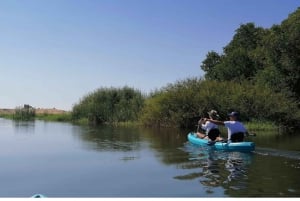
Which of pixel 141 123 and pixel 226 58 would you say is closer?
pixel 141 123

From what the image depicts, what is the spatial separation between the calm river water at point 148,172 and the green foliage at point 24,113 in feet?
149

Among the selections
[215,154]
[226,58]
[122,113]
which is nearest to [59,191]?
[215,154]

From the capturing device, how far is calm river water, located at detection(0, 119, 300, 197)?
34.5ft

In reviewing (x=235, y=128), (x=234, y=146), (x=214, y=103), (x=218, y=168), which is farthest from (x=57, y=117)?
(x=218, y=168)

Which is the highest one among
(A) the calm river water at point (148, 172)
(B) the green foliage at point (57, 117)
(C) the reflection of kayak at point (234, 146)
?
(B) the green foliage at point (57, 117)

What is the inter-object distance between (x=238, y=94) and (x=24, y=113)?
39218mm

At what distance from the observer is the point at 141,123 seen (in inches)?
1649

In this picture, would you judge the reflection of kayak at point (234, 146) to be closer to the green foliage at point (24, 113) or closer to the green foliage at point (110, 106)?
the green foliage at point (110, 106)

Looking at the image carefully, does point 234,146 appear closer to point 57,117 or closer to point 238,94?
point 238,94

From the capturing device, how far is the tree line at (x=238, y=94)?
34031 mm

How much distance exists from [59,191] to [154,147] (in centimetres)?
1052

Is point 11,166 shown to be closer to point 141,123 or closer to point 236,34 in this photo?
point 141,123

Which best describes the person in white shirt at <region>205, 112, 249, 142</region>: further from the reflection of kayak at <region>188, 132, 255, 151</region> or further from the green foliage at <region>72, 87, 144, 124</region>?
the green foliage at <region>72, 87, 144, 124</region>

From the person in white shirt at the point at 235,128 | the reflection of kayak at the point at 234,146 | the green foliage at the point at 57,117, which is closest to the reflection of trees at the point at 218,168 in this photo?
the reflection of kayak at the point at 234,146
